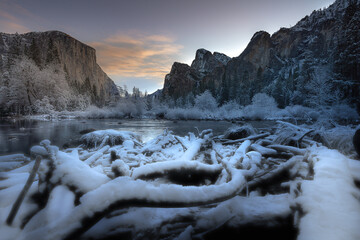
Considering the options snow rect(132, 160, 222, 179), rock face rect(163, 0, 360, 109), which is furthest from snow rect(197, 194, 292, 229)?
rock face rect(163, 0, 360, 109)

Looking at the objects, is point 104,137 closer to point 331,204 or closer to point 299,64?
point 331,204

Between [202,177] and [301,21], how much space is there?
84992mm

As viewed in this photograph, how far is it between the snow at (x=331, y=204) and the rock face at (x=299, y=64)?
11.5 m

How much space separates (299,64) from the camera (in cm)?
4631

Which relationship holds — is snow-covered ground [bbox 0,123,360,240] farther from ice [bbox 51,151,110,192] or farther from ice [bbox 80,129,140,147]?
ice [bbox 80,129,140,147]

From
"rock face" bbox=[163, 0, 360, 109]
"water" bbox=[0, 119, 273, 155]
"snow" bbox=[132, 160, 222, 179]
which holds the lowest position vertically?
"water" bbox=[0, 119, 273, 155]

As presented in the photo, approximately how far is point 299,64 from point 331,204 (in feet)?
199

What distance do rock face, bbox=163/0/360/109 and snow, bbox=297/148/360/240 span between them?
11.5 meters

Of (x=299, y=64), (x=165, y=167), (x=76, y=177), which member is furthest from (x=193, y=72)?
(x=76, y=177)

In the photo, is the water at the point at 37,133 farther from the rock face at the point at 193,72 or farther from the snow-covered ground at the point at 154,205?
the rock face at the point at 193,72

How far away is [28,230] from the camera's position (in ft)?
2.54

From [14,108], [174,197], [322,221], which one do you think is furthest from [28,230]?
[14,108]

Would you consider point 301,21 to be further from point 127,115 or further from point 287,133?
point 287,133

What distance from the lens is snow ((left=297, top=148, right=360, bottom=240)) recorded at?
73 cm
